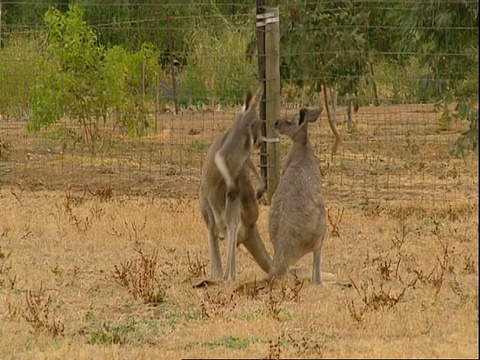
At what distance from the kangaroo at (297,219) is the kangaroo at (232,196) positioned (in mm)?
274

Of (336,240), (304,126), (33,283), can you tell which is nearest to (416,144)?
(336,240)

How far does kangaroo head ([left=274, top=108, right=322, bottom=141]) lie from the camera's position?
10.8m

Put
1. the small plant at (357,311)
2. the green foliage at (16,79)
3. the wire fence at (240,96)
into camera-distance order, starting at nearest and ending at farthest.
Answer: the small plant at (357,311), the wire fence at (240,96), the green foliage at (16,79)

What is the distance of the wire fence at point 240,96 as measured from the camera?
1405cm

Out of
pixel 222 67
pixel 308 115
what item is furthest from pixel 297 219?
pixel 222 67

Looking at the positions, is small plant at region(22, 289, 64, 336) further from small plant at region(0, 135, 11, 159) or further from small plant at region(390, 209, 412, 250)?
→ small plant at region(0, 135, 11, 159)

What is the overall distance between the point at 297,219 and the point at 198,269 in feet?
3.68

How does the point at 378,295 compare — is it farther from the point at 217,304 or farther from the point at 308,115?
the point at 308,115

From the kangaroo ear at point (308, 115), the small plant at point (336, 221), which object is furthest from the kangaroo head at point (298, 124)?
the small plant at point (336, 221)

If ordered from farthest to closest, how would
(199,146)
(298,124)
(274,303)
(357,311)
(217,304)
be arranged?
(199,146) < (298,124) < (217,304) < (274,303) < (357,311)

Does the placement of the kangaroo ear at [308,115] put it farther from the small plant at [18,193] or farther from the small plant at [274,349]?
the small plant at [18,193]

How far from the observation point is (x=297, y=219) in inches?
393

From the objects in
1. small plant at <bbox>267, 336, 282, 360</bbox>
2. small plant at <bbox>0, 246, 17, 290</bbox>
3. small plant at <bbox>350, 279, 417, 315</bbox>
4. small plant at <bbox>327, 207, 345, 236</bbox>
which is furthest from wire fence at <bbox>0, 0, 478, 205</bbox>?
small plant at <bbox>0, 246, 17, 290</bbox>

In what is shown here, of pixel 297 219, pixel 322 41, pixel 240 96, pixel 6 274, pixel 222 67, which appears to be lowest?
pixel 6 274
